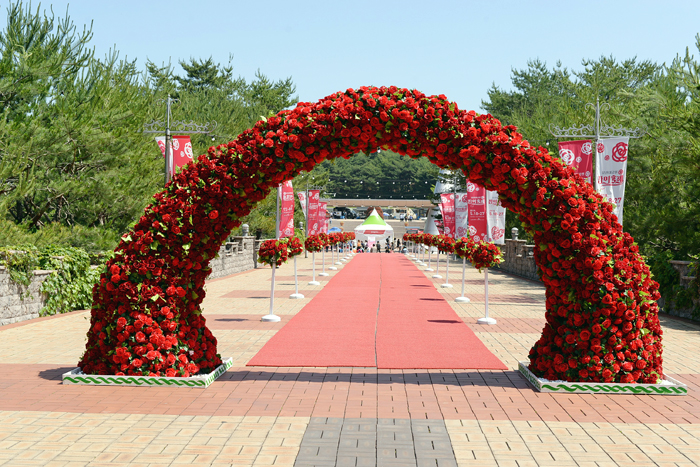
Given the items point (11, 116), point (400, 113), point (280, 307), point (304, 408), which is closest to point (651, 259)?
point (280, 307)

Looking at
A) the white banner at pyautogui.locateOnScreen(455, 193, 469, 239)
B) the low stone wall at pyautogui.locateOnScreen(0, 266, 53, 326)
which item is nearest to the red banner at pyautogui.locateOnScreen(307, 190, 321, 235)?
the white banner at pyautogui.locateOnScreen(455, 193, 469, 239)

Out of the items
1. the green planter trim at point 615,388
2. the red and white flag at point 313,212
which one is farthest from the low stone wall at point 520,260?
the green planter trim at point 615,388

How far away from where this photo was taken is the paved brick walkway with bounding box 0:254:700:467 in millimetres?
4781

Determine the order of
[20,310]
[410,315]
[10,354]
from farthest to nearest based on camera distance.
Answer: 1. [410,315]
2. [20,310]
3. [10,354]

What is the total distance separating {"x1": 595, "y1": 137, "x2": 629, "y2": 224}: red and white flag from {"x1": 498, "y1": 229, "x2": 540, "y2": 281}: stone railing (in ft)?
29.3

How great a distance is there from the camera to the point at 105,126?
18781mm

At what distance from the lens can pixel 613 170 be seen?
14.1m

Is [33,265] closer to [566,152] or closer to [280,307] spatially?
[280,307]

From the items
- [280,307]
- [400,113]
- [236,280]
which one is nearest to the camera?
[400,113]

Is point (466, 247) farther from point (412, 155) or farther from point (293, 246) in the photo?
point (412, 155)

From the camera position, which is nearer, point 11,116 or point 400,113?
point 400,113

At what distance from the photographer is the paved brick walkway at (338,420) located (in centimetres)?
478

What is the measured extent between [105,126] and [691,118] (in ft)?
53.3

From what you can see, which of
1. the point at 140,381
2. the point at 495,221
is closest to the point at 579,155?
the point at 495,221
